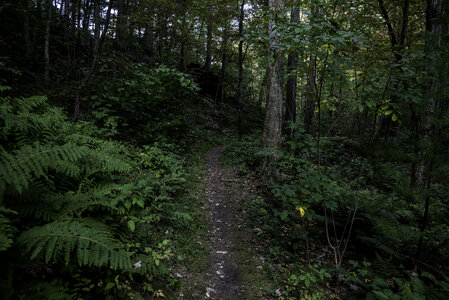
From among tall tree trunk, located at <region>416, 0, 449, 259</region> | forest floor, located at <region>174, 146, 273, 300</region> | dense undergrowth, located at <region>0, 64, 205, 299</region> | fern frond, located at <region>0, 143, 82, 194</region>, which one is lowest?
forest floor, located at <region>174, 146, 273, 300</region>

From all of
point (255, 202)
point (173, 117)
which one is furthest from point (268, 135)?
point (173, 117)

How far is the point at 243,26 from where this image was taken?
13945 millimetres

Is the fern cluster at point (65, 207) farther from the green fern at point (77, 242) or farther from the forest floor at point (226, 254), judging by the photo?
the forest floor at point (226, 254)

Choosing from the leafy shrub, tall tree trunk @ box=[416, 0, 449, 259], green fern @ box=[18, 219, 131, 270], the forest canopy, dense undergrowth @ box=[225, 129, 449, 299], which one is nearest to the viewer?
green fern @ box=[18, 219, 131, 270]

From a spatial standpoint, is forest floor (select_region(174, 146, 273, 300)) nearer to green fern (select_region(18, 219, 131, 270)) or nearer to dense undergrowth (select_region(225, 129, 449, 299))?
Answer: dense undergrowth (select_region(225, 129, 449, 299))

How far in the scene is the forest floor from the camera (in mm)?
3750

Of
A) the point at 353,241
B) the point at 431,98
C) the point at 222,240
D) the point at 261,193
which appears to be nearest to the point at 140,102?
the point at 261,193

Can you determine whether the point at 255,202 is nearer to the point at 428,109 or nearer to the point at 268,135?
the point at 268,135

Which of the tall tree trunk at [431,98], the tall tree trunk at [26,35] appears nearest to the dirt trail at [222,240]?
the tall tree trunk at [431,98]

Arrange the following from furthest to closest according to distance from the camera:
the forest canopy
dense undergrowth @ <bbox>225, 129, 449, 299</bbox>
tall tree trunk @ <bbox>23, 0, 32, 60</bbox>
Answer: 1. tall tree trunk @ <bbox>23, 0, 32, 60</bbox>
2. dense undergrowth @ <bbox>225, 129, 449, 299</bbox>
3. the forest canopy

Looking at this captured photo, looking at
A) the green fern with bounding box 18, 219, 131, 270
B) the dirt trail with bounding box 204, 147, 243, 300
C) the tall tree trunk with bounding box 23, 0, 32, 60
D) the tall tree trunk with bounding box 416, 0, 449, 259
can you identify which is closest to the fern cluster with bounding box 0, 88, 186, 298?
the green fern with bounding box 18, 219, 131, 270

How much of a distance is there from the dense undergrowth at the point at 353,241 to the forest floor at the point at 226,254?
275mm

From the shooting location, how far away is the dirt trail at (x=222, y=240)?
3811 mm

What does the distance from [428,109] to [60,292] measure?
557 centimetres
